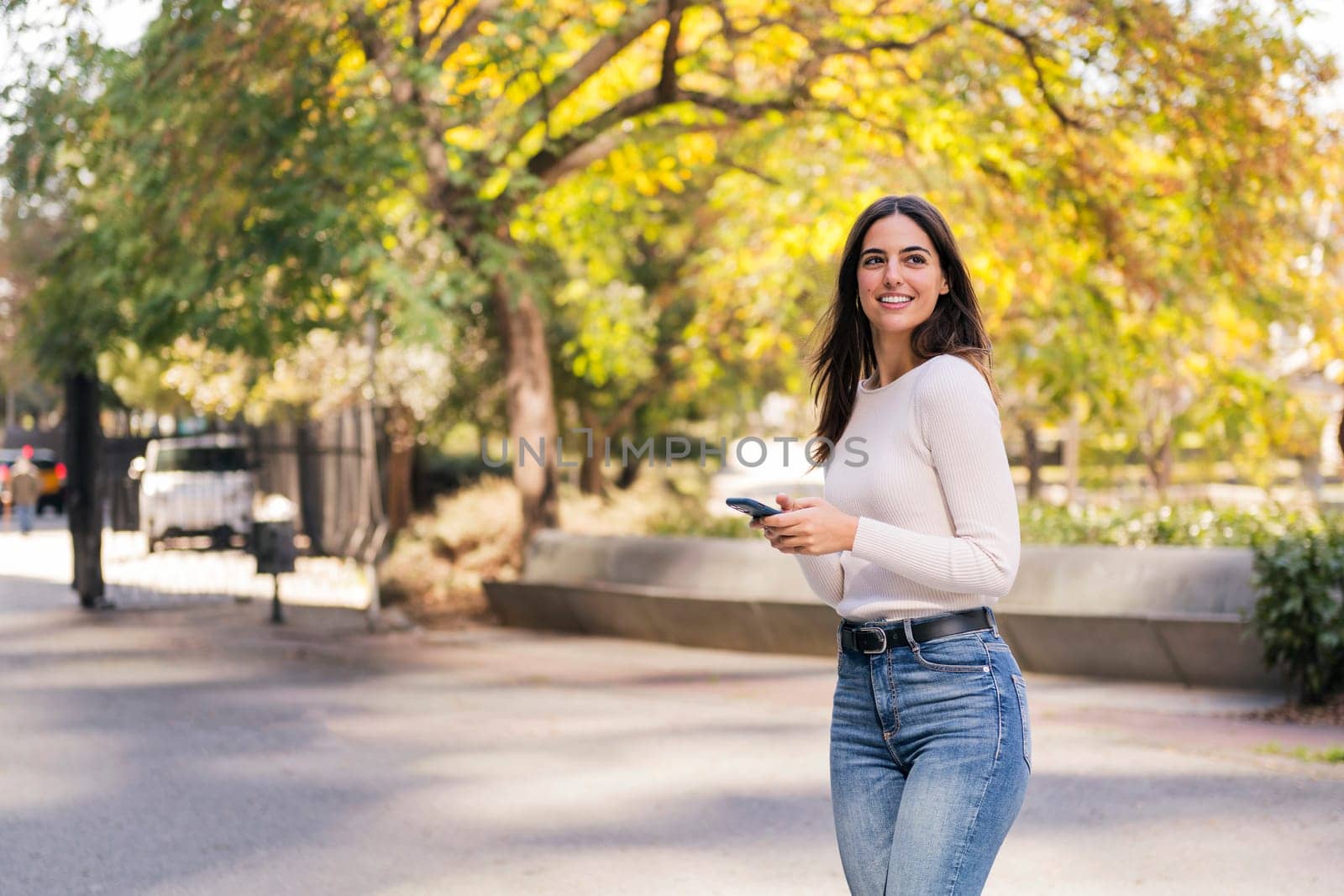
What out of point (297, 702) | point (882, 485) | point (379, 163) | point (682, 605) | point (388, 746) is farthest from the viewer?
point (682, 605)

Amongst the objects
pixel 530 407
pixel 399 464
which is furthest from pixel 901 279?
pixel 399 464

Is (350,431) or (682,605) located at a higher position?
(350,431)

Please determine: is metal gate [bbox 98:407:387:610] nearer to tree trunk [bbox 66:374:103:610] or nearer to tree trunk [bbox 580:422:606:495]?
tree trunk [bbox 66:374:103:610]

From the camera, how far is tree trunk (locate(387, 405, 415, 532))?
25.8 meters

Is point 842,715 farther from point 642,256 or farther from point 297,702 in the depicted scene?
point 642,256

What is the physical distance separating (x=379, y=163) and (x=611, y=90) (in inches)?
201

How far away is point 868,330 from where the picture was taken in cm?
338

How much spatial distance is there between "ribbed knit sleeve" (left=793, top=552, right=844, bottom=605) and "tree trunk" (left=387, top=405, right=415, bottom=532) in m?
22.9

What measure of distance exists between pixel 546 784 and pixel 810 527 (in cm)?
507

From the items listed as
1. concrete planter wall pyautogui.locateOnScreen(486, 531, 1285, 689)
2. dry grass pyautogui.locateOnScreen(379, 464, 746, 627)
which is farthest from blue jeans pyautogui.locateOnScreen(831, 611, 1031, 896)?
dry grass pyautogui.locateOnScreen(379, 464, 746, 627)

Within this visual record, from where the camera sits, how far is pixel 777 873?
5836 mm

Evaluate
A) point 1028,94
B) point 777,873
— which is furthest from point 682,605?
point 777,873

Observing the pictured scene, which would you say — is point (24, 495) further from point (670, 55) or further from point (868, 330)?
point (868, 330)

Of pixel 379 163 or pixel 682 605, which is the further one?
pixel 682 605
